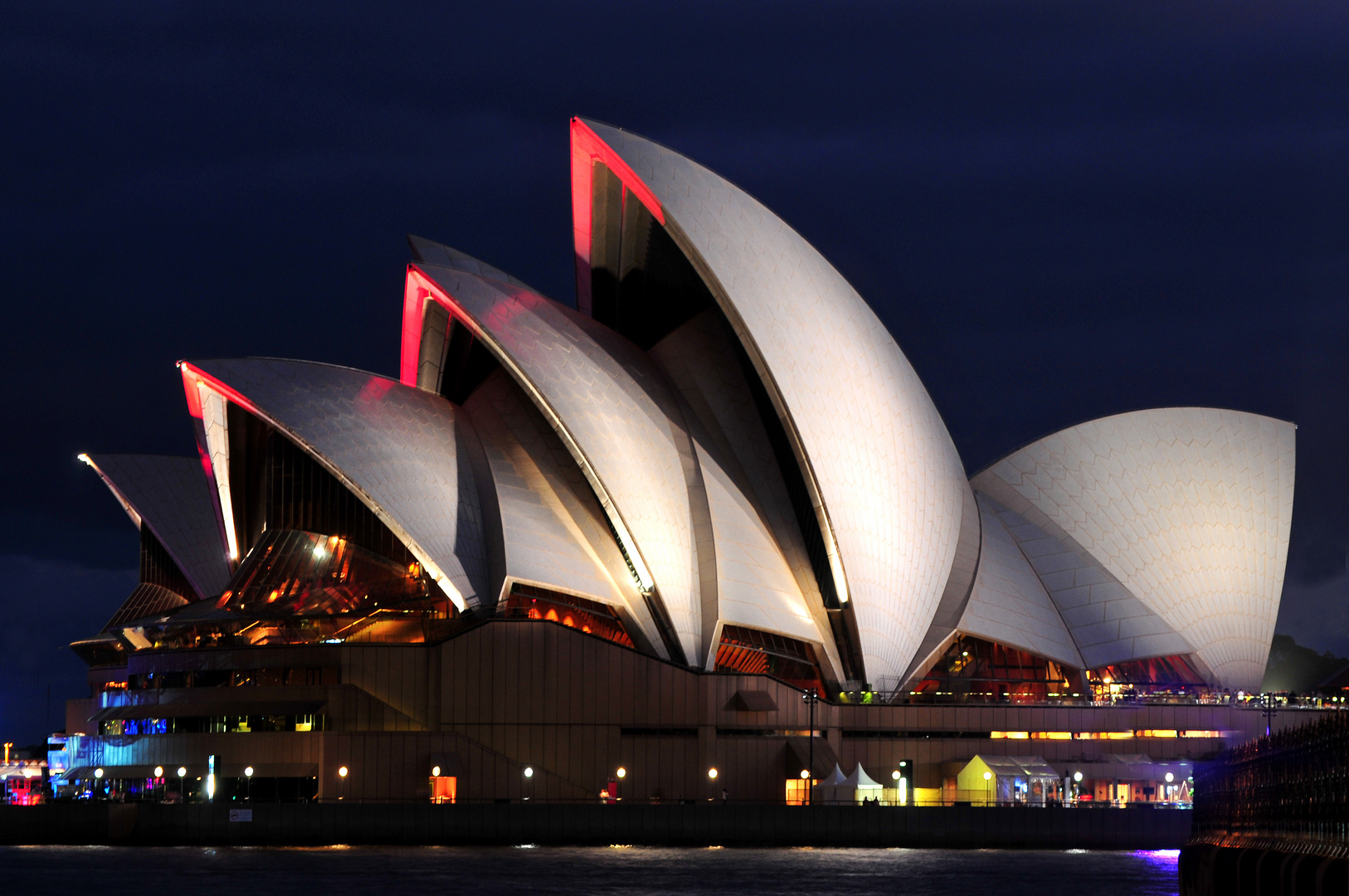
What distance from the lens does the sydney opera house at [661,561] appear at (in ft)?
179

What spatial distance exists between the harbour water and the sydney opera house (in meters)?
5.76

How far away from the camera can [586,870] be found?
41.4 m

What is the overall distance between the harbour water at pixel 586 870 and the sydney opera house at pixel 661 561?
18.9 feet

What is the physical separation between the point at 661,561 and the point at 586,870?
Answer: 1661cm

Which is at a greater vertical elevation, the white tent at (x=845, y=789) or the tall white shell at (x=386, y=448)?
the tall white shell at (x=386, y=448)

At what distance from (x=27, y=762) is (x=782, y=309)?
7034cm

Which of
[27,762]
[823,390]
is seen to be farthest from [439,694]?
[27,762]

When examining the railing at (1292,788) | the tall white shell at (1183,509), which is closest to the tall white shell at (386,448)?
the tall white shell at (1183,509)

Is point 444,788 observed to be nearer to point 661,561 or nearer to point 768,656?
point 661,561

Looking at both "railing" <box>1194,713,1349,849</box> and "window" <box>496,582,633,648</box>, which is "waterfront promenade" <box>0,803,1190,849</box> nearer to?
"window" <box>496,582,633,648</box>

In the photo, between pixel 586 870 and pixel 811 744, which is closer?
pixel 586 870

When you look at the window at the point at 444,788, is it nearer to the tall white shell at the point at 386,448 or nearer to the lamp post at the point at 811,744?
the tall white shell at the point at 386,448

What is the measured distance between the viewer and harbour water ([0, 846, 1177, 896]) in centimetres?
3700

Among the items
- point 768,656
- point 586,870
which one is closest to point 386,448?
point 768,656
